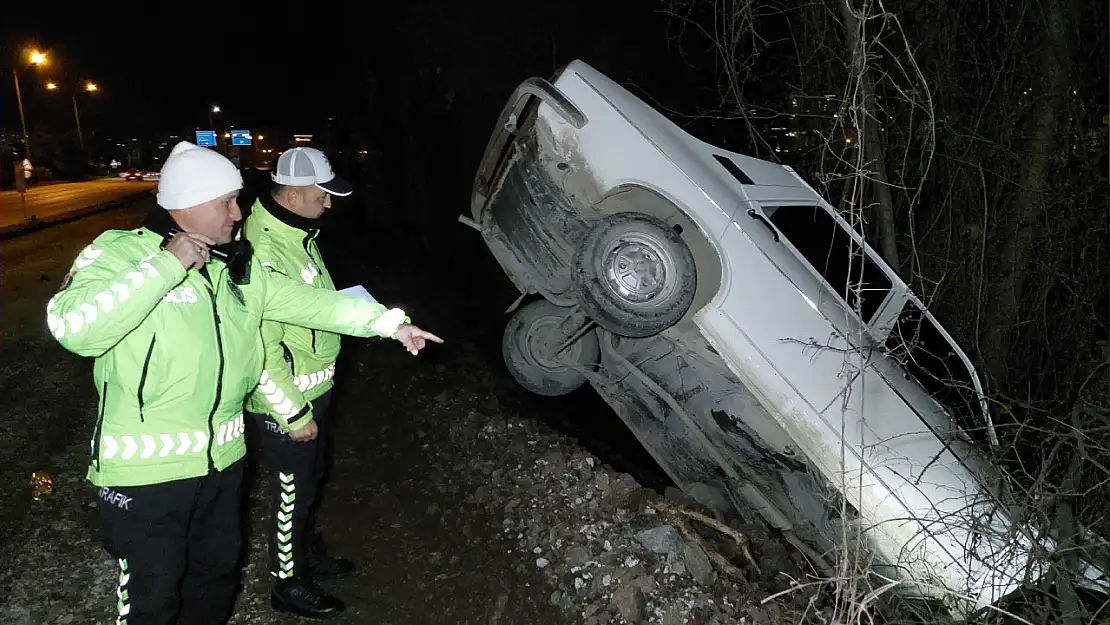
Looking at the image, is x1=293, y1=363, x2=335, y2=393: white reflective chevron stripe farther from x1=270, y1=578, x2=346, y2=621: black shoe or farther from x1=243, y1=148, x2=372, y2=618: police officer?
x1=270, y1=578, x2=346, y2=621: black shoe

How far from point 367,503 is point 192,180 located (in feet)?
8.33

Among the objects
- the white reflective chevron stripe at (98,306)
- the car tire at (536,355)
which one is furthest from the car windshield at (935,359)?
the white reflective chevron stripe at (98,306)

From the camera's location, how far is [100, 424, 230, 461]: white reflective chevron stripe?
208cm

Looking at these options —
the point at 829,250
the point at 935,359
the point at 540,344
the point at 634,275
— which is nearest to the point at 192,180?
the point at 634,275

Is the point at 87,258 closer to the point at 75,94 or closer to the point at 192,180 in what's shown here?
the point at 192,180

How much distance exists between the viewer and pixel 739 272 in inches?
146

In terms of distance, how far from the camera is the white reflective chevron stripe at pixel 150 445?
2.08 meters

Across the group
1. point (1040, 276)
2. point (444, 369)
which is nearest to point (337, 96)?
point (444, 369)

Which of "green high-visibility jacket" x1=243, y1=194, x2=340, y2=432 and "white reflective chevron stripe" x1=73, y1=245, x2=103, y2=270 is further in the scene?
"green high-visibility jacket" x1=243, y1=194, x2=340, y2=432

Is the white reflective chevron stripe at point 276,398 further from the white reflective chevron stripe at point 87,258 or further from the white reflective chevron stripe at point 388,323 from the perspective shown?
the white reflective chevron stripe at point 87,258

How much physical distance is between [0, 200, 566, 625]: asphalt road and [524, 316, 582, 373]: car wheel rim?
55 centimetres

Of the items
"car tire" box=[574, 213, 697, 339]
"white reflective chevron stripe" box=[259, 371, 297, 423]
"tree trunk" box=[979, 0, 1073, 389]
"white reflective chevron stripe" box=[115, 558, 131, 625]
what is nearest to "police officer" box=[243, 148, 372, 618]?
"white reflective chevron stripe" box=[259, 371, 297, 423]

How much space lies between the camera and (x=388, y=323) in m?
2.62

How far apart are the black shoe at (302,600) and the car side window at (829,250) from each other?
2.84m
